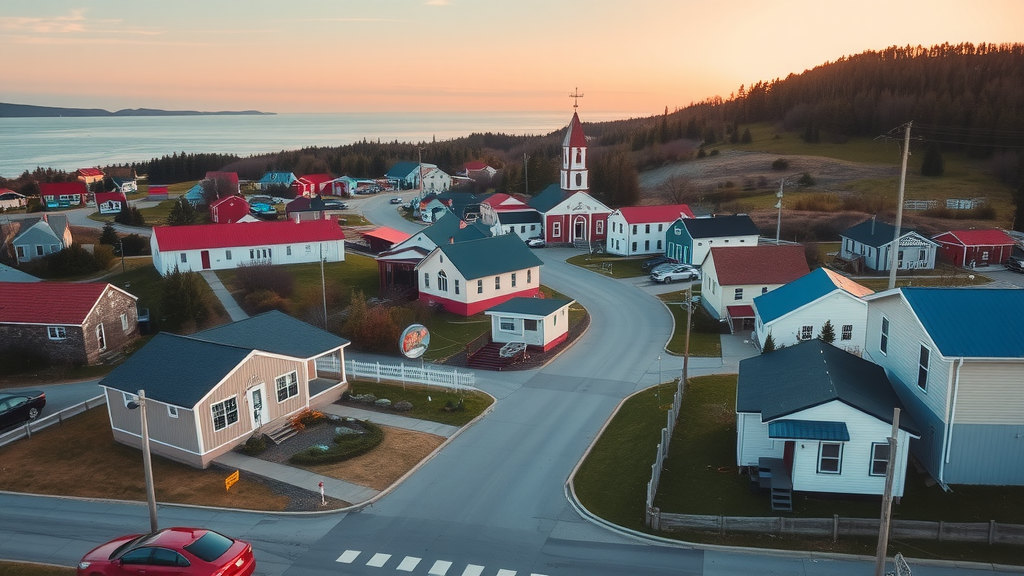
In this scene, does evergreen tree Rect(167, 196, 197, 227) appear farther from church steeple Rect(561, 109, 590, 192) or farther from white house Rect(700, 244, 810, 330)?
white house Rect(700, 244, 810, 330)

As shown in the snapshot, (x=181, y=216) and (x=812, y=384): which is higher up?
(x=181, y=216)

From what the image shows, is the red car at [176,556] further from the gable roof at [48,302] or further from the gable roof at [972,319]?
the gable roof at [48,302]

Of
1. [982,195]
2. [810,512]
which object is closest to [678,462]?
[810,512]

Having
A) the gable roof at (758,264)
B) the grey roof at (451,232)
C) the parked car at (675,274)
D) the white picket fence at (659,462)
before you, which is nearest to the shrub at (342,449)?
the white picket fence at (659,462)

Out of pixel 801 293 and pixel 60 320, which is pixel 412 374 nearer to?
pixel 60 320

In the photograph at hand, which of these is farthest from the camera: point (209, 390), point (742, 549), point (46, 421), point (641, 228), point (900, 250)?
point (641, 228)

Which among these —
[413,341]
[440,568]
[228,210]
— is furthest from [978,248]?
[228,210]
